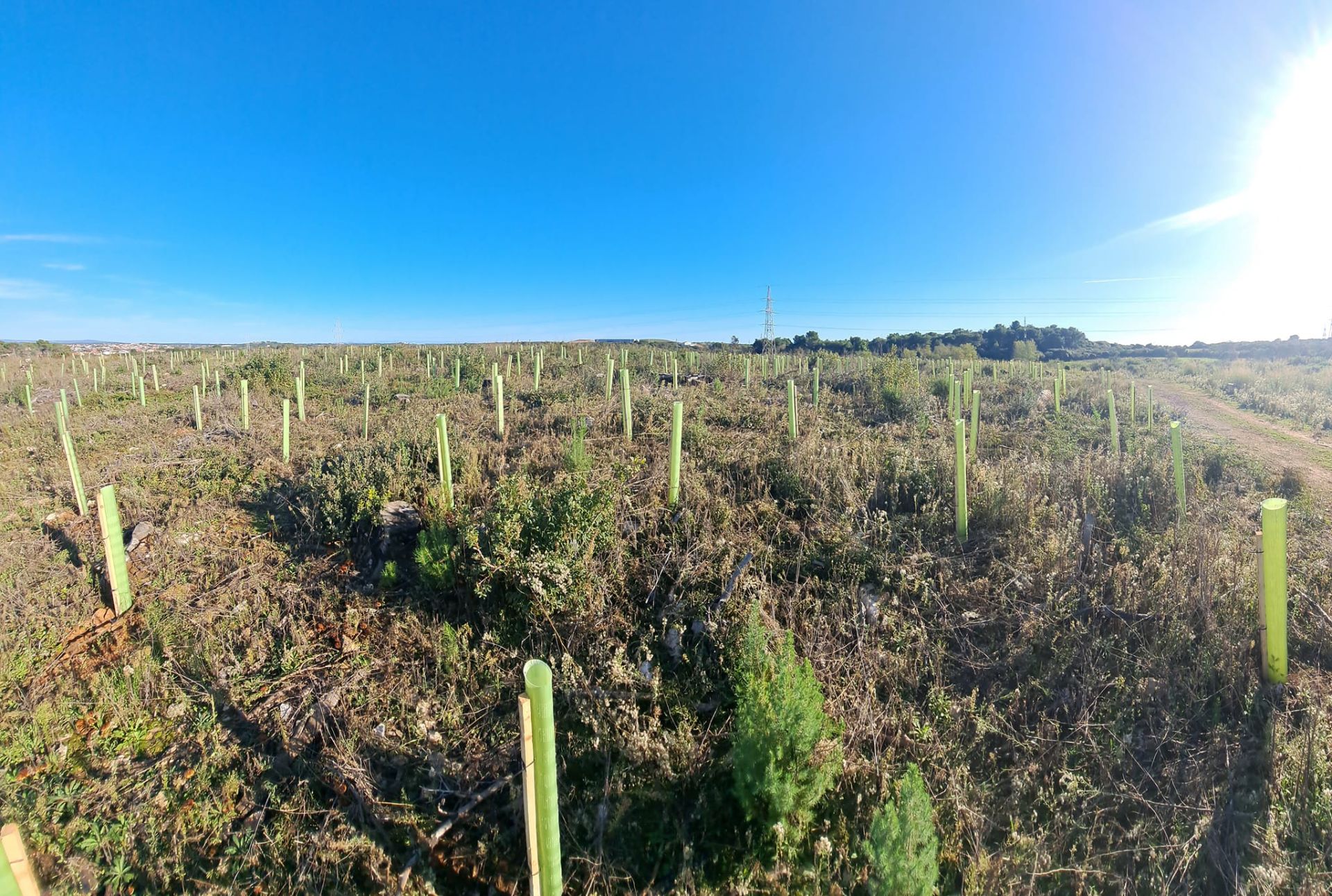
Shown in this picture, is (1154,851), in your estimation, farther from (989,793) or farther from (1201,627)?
(1201,627)

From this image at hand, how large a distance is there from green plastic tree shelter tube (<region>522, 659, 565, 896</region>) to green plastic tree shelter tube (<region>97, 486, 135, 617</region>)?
15.0 ft

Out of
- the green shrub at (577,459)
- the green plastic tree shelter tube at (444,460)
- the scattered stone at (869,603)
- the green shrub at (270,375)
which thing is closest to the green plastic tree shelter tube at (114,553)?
the green plastic tree shelter tube at (444,460)

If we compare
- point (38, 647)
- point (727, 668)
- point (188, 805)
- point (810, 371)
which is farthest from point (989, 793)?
point (810, 371)

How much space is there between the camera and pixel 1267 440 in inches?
405

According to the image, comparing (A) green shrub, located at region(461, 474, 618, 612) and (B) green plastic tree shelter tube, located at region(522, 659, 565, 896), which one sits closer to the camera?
(B) green plastic tree shelter tube, located at region(522, 659, 565, 896)

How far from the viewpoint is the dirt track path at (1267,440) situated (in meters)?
7.41

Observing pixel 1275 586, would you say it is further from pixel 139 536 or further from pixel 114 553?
pixel 139 536

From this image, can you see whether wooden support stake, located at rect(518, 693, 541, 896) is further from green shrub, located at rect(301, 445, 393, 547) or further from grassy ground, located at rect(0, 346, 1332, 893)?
green shrub, located at rect(301, 445, 393, 547)

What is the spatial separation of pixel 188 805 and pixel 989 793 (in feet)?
15.2

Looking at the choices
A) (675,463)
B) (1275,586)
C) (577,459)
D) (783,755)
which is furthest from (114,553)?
(1275,586)

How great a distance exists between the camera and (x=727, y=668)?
143 inches

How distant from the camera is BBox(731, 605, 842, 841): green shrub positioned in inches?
99.0

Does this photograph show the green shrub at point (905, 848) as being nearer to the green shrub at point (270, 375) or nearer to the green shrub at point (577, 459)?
the green shrub at point (577, 459)

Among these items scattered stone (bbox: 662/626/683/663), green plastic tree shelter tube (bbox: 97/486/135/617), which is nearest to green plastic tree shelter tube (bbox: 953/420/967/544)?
scattered stone (bbox: 662/626/683/663)
